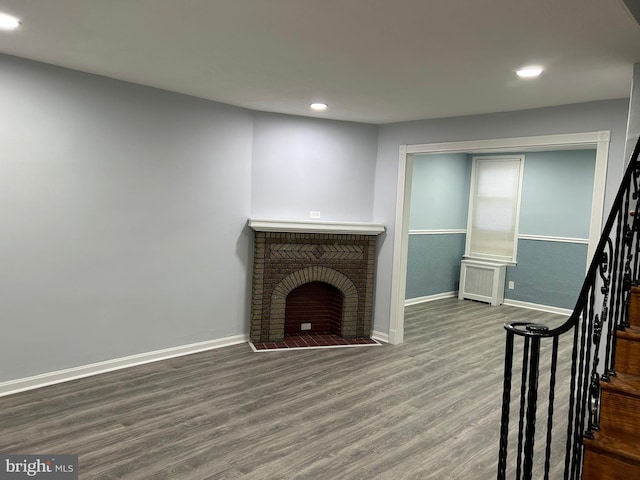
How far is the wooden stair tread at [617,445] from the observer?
182 cm

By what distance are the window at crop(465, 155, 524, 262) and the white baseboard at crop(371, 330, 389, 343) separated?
3203 millimetres

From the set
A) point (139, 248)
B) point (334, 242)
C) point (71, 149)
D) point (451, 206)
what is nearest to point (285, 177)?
point (334, 242)

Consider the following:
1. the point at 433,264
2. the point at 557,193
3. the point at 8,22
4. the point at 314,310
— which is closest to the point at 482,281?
the point at 433,264

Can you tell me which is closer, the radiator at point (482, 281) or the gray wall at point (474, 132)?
the gray wall at point (474, 132)

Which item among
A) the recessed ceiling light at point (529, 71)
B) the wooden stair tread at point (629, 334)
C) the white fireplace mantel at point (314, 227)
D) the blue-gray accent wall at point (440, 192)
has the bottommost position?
the wooden stair tread at point (629, 334)

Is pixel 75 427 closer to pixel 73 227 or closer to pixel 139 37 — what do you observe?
pixel 73 227

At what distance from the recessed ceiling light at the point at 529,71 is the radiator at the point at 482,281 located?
471 centimetres

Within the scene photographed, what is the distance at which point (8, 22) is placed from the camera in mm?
2629

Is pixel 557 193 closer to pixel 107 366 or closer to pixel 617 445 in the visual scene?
pixel 617 445

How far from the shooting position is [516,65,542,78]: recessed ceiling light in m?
2.98

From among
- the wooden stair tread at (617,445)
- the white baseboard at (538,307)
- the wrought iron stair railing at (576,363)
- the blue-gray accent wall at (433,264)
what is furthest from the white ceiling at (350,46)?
the white baseboard at (538,307)

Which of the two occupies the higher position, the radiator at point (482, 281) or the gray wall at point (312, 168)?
the gray wall at point (312, 168)

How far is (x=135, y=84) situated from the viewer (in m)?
3.96

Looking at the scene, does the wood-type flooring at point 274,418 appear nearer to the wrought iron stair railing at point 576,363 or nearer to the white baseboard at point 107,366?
the white baseboard at point 107,366
